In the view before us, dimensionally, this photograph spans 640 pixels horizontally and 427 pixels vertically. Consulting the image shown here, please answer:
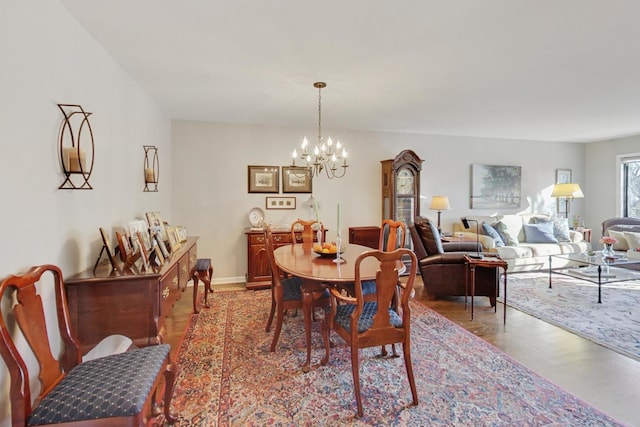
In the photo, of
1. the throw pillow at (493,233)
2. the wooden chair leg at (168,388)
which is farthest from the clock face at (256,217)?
the throw pillow at (493,233)

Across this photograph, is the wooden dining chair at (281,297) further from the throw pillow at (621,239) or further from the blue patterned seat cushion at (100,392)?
the throw pillow at (621,239)

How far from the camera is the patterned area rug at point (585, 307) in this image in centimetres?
292

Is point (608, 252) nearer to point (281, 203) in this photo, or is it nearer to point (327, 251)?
point (327, 251)

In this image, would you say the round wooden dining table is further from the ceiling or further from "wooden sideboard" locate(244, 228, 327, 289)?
the ceiling

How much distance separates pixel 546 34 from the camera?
2.26 meters

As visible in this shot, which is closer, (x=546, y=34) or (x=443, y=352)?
(x=546, y=34)

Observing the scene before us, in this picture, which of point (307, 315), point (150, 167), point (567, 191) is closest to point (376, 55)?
point (307, 315)

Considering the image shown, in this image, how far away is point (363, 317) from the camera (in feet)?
7.04

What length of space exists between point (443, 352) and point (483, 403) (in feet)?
2.11

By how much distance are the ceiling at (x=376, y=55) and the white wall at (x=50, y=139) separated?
0.80 ft

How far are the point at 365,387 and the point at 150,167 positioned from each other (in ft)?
9.97

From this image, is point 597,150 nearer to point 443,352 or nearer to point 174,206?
point 443,352

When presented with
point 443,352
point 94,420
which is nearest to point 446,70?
point 443,352

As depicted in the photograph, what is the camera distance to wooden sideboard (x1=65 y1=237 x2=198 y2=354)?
5.99ft
